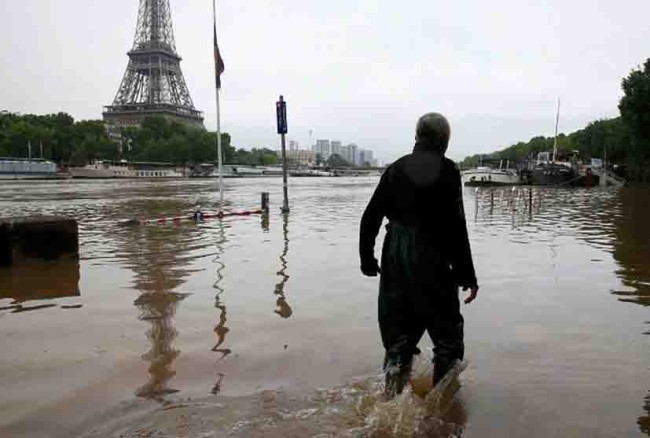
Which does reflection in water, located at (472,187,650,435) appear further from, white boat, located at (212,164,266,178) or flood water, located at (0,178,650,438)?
white boat, located at (212,164,266,178)

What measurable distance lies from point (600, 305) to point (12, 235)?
815 centimetres

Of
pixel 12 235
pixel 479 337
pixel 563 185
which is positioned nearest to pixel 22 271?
pixel 12 235

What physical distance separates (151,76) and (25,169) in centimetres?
5289

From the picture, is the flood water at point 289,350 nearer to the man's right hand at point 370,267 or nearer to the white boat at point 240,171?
the man's right hand at point 370,267

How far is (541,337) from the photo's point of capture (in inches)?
207

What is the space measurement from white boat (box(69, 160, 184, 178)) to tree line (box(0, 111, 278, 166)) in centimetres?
297

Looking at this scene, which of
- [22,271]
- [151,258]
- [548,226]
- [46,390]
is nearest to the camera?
[46,390]

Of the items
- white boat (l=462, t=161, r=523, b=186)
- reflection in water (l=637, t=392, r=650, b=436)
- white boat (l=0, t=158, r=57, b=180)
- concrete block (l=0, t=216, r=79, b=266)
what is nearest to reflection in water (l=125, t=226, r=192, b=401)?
concrete block (l=0, t=216, r=79, b=266)

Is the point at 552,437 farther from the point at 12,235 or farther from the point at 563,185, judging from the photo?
the point at 563,185

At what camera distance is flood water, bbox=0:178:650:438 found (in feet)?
11.7

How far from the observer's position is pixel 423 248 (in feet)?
11.4

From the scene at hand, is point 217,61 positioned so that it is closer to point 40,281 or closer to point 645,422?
point 40,281

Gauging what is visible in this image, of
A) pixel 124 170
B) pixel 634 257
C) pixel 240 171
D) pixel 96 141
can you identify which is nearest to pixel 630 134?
pixel 634 257

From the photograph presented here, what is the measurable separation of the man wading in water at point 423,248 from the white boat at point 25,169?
289 ft
